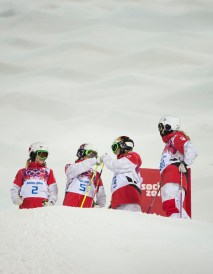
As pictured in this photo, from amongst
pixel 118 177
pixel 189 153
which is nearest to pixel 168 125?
pixel 189 153

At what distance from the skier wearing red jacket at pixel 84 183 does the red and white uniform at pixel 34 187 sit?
0.22m

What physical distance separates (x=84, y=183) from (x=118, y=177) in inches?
24.6

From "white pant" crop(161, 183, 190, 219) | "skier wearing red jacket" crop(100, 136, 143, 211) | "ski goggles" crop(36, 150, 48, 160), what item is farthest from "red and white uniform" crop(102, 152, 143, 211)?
"ski goggles" crop(36, 150, 48, 160)

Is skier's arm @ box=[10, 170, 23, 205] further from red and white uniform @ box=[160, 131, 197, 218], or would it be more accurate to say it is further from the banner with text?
red and white uniform @ box=[160, 131, 197, 218]

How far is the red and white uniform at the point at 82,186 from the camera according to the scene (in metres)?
7.21

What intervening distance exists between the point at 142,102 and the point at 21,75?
363 inches

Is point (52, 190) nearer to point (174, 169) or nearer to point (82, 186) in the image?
point (82, 186)

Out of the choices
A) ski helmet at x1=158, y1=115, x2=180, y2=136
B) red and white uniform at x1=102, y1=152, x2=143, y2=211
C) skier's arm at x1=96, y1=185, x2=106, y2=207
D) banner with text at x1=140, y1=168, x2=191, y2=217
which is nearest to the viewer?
red and white uniform at x1=102, y1=152, x2=143, y2=211

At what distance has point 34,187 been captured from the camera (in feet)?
23.5

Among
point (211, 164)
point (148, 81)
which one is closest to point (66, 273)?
point (211, 164)

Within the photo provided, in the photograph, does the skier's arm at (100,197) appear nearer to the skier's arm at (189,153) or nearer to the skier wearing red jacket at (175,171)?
the skier wearing red jacket at (175,171)

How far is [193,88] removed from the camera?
30984mm

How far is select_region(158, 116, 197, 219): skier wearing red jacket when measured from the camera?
651 cm

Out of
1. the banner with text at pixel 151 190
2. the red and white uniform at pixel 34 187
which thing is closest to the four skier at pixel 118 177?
the red and white uniform at pixel 34 187
